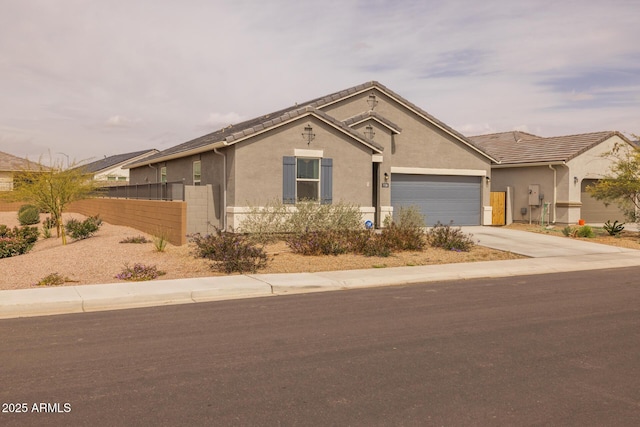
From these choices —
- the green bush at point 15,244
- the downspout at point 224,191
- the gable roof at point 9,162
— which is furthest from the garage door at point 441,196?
the gable roof at point 9,162

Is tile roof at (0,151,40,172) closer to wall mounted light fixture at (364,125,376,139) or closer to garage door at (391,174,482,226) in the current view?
wall mounted light fixture at (364,125,376,139)

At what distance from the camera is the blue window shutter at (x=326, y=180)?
2023cm

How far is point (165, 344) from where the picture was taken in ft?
23.2

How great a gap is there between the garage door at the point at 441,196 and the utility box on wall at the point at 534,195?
313cm

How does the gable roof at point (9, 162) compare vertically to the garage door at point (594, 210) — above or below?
above

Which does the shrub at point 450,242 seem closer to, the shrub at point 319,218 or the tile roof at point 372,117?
the shrub at point 319,218

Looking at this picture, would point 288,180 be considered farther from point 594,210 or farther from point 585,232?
point 594,210

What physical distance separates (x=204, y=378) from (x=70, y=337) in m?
2.61

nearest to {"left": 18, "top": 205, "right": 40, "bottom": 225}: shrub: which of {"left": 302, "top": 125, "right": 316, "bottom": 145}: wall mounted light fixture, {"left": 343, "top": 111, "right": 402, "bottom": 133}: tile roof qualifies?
{"left": 302, "top": 125, "right": 316, "bottom": 145}: wall mounted light fixture

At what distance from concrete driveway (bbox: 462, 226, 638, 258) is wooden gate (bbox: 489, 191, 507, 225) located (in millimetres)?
4367

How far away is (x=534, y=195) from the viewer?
89.9 feet

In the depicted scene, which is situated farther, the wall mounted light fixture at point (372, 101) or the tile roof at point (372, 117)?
the wall mounted light fixture at point (372, 101)

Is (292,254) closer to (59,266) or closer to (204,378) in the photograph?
(59,266)

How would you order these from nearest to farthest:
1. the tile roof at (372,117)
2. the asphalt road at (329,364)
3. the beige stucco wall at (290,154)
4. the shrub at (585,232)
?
1. the asphalt road at (329,364)
2. the beige stucco wall at (290,154)
3. the shrub at (585,232)
4. the tile roof at (372,117)
